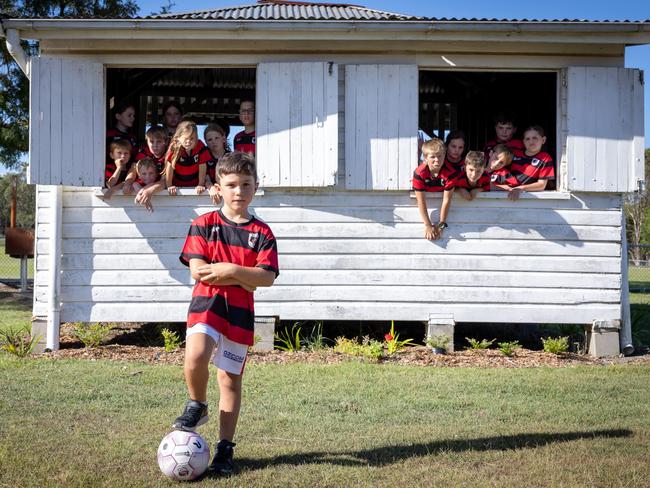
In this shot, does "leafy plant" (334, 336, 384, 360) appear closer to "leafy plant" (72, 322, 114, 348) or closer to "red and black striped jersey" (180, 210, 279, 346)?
"leafy plant" (72, 322, 114, 348)

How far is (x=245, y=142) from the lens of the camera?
8.29 m

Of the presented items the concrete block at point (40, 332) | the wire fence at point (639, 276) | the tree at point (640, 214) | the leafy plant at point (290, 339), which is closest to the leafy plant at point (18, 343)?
the concrete block at point (40, 332)

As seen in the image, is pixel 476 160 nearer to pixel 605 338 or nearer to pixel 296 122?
pixel 296 122

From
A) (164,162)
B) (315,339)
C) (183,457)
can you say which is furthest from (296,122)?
(183,457)

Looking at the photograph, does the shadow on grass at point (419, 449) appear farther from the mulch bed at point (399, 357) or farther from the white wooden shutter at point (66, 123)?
the white wooden shutter at point (66, 123)

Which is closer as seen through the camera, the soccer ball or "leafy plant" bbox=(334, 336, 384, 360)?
the soccer ball

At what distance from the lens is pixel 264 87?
7773 mm

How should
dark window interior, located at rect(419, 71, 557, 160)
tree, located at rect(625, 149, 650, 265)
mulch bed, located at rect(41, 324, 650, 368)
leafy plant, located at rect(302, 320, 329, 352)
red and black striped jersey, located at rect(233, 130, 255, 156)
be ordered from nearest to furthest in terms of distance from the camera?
mulch bed, located at rect(41, 324, 650, 368), leafy plant, located at rect(302, 320, 329, 352), red and black striped jersey, located at rect(233, 130, 255, 156), dark window interior, located at rect(419, 71, 557, 160), tree, located at rect(625, 149, 650, 265)

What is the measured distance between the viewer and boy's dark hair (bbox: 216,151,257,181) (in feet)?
12.7

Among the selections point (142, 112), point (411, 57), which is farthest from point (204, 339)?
point (142, 112)

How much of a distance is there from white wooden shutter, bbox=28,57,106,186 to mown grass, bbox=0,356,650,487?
6.34 feet

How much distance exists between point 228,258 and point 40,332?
467 cm

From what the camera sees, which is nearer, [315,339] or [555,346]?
[555,346]

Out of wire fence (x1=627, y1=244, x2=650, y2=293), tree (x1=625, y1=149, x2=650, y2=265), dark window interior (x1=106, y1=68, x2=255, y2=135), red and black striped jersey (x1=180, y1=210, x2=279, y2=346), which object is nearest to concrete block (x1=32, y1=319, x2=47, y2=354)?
dark window interior (x1=106, y1=68, x2=255, y2=135)
